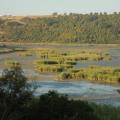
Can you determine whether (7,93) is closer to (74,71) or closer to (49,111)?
(49,111)

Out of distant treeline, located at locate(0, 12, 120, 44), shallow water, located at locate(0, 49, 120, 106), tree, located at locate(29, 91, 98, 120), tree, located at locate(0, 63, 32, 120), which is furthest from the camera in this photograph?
distant treeline, located at locate(0, 12, 120, 44)

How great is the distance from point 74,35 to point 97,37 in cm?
953

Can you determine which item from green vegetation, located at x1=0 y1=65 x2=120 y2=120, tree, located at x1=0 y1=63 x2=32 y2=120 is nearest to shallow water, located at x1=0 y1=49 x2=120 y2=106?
green vegetation, located at x1=0 y1=65 x2=120 y2=120

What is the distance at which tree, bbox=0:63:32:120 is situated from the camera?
19406 millimetres

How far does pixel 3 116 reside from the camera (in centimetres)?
1847

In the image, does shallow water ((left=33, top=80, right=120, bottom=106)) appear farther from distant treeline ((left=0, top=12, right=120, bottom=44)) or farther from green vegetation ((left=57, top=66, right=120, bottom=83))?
distant treeline ((left=0, top=12, right=120, bottom=44))

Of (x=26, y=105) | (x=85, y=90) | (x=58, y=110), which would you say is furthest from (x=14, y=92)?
(x=85, y=90)

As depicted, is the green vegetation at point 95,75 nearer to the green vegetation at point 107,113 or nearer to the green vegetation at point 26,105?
the green vegetation at point 107,113

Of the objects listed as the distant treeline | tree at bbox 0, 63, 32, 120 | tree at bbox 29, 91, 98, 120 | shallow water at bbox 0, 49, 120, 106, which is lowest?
the distant treeline

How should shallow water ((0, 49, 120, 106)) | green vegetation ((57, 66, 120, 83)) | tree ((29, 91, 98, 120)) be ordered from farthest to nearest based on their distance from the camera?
green vegetation ((57, 66, 120, 83)) → shallow water ((0, 49, 120, 106)) → tree ((29, 91, 98, 120))

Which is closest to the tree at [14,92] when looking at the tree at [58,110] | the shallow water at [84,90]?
the tree at [58,110]

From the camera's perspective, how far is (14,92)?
776 inches

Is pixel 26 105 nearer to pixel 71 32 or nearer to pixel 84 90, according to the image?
pixel 84 90

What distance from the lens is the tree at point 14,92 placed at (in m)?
19.4
